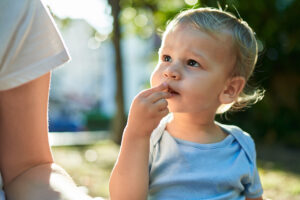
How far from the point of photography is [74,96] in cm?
2694

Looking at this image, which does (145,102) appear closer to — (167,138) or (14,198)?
(167,138)

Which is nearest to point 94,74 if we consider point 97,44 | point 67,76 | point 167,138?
point 67,76

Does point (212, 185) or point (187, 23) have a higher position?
point (187, 23)

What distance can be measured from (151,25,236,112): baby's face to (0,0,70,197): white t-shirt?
505mm

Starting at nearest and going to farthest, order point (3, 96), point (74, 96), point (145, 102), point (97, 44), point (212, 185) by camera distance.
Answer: point (3, 96)
point (145, 102)
point (212, 185)
point (97, 44)
point (74, 96)

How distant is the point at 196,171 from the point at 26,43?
2.90ft

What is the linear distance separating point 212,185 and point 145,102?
0.48m

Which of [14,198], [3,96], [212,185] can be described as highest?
[3,96]

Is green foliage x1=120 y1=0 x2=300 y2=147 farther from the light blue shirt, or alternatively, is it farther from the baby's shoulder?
the light blue shirt

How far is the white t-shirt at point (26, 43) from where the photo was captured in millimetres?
1131

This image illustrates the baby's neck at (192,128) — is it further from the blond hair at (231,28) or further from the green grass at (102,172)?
the green grass at (102,172)

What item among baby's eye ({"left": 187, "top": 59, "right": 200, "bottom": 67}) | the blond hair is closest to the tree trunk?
the blond hair

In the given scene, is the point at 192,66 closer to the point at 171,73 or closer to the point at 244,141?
the point at 171,73

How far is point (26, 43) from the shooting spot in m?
1.19
